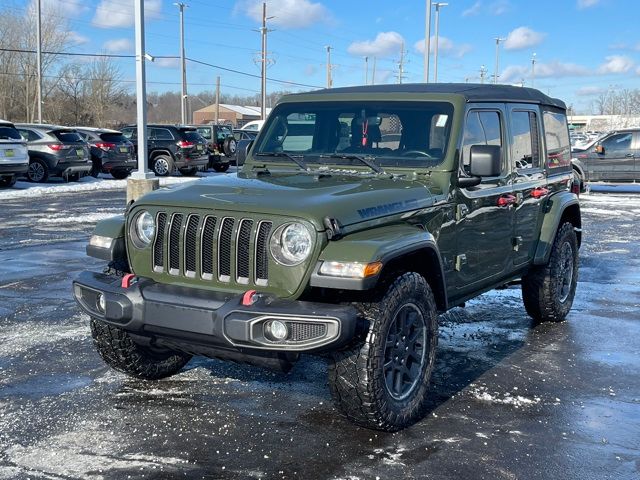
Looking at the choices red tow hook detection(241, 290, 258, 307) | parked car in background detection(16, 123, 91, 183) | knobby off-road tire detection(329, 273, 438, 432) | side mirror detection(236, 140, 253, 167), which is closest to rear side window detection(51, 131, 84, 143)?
parked car in background detection(16, 123, 91, 183)

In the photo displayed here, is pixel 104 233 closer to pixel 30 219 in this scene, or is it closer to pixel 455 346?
pixel 455 346

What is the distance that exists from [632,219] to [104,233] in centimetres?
1316

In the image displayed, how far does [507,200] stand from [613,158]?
57.9 ft

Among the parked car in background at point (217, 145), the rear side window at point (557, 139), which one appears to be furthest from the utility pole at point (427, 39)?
the rear side window at point (557, 139)

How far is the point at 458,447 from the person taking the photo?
4090 millimetres

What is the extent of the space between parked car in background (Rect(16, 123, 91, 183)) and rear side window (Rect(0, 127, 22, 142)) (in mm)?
1578

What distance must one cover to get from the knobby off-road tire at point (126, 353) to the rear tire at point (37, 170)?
17.2 metres

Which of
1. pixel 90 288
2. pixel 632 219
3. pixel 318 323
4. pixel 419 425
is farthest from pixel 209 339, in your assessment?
pixel 632 219

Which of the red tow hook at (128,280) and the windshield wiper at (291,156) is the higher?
the windshield wiper at (291,156)

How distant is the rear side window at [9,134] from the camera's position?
60.1ft

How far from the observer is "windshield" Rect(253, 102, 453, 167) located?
5137 mm

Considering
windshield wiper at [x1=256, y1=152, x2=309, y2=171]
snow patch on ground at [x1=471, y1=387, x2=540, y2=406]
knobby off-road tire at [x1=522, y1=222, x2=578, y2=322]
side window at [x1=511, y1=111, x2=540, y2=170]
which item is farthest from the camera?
knobby off-road tire at [x1=522, y1=222, x2=578, y2=322]

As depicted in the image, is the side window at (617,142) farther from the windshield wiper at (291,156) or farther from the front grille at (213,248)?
the front grille at (213,248)

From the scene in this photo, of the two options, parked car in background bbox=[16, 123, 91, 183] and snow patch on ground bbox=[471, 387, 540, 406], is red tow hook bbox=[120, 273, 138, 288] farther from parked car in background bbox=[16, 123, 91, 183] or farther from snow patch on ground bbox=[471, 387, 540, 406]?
parked car in background bbox=[16, 123, 91, 183]
